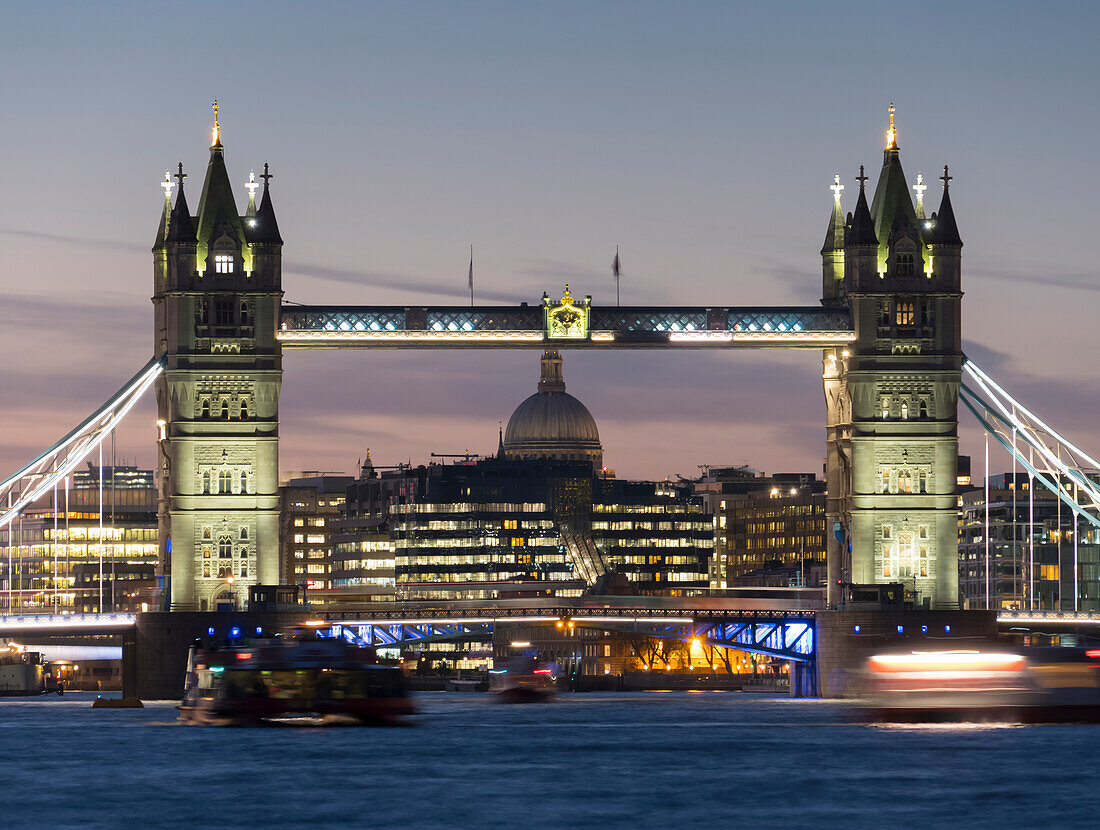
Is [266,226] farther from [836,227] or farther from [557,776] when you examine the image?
[557,776]

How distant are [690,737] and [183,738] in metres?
17.2

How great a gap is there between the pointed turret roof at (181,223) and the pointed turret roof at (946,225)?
119ft

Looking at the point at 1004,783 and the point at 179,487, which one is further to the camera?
the point at 179,487

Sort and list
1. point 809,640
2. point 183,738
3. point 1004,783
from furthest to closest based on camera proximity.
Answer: point 809,640, point 183,738, point 1004,783

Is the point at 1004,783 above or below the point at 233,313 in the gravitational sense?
below

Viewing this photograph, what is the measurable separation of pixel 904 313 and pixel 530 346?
61.9ft

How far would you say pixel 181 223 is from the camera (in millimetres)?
131750

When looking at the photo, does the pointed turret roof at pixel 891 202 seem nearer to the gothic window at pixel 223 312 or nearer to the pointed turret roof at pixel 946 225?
the pointed turret roof at pixel 946 225

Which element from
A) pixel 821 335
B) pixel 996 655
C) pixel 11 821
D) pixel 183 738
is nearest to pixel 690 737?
pixel 996 655

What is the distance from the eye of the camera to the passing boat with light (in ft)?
326

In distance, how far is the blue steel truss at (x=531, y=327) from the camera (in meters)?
128

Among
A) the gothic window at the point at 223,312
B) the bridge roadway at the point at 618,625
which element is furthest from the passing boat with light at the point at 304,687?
the gothic window at the point at 223,312

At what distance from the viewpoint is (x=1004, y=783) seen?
7294cm

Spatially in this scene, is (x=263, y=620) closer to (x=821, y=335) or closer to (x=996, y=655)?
(x=821, y=335)
